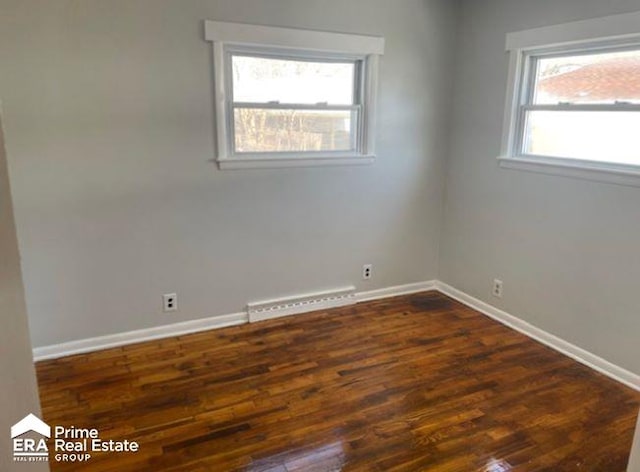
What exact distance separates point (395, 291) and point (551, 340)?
1.33 meters

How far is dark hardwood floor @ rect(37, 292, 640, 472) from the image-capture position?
2227mm

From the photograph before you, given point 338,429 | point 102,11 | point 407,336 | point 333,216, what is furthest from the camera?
point 333,216

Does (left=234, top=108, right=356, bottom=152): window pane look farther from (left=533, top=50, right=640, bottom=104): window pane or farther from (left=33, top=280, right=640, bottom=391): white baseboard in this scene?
(left=533, top=50, right=640, bottom=104): window pane

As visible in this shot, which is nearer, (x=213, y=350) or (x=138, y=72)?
(x=138, y=72)

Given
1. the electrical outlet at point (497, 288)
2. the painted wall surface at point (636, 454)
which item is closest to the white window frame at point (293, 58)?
the electrical outlet at point (497, 288)

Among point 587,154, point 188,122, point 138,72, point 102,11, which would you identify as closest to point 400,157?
point 587,154

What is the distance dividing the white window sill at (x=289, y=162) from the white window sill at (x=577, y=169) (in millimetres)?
1089

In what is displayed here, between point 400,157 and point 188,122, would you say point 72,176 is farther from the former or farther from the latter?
point 400,157

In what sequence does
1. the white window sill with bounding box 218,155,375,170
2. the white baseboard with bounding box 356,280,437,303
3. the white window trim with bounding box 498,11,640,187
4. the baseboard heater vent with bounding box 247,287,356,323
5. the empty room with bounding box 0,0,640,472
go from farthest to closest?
the white baseboard with bounding box 356,280,437,303 → the baseboard heater vent with bounding box 247,287,356,323 → the white window sill with bounding box 218,155,375,170 → the white window trim with bounding box 498,11,640,187 → the empty room with bounding box 0,0,640,472

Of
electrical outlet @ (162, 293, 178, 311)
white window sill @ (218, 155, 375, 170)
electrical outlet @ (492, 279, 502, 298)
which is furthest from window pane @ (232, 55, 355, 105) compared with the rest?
electrical outlet @ (492, 279, 502, 298)

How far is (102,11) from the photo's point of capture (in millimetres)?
2803

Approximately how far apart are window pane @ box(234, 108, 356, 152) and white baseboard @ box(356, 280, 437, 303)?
1248 mm

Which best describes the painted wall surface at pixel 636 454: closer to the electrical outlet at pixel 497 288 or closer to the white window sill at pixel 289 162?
the electrical outlet at pixel 497 288

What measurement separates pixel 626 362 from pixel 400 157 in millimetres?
2141
